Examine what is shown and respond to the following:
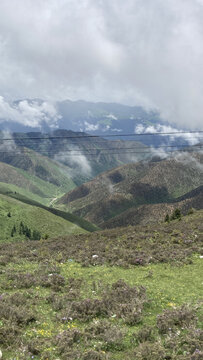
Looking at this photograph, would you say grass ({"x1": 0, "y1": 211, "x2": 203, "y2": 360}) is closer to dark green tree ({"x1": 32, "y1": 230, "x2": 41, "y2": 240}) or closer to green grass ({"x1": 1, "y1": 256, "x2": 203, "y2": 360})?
green grass ({"x1": 1, "y1": 256, "x2": 203, "y2": 360})

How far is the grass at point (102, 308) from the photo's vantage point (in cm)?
985

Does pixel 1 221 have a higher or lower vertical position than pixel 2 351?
lower

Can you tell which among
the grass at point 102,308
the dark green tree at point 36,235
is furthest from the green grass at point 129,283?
the dark green tree at point 36,235

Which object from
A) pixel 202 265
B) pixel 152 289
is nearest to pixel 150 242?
pixel 202 265

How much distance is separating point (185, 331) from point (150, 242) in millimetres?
19683

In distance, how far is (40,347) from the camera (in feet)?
32.3

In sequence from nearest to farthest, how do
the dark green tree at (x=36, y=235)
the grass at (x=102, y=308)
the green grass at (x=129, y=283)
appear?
the grass at (x=102, y=308) → the green grass at (x=129, y=283) → the dark green tree at (x=36, y=235)

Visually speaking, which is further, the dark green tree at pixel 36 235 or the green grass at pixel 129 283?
the dark green tree at pixel 36 235

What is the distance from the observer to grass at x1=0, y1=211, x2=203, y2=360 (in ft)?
32.3

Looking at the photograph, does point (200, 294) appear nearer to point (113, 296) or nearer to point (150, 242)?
point (113, 296)

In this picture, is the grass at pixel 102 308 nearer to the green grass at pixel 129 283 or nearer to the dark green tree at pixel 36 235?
the green grass at pixel 129 283

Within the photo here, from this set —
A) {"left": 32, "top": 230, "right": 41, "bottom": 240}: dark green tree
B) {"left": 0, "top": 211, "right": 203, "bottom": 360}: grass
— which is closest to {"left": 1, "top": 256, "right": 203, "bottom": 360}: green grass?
{"left": 0, "top": 211, "right": 203, "bottom": 360}: grass

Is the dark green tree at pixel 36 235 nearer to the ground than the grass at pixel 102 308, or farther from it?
nearer to the ground

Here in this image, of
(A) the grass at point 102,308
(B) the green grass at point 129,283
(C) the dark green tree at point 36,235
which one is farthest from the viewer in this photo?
(C) the dark green tree at point 36,235
